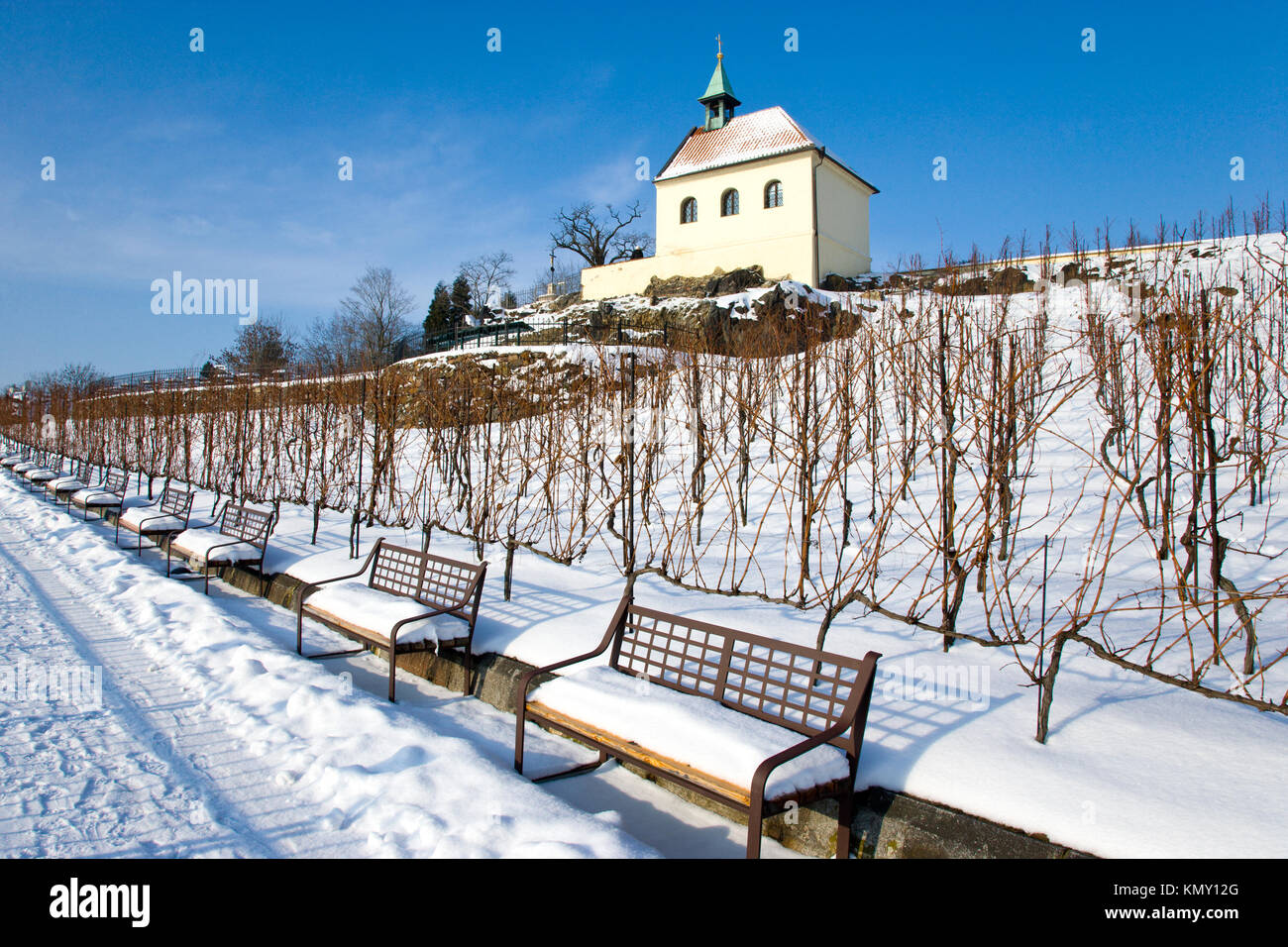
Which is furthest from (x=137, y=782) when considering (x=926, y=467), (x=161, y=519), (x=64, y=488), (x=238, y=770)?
(x=64, y=488)

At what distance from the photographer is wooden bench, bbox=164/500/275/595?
26.2 feet

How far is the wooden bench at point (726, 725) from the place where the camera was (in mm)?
2838

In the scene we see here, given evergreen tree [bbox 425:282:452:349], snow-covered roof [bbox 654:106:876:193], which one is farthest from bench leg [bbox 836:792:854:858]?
evergreen tree [bbox 425:282:452:349]

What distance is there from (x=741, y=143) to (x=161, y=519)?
2954cm

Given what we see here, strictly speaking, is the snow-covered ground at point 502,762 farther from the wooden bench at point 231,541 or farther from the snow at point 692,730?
the wooden bench at point 231,541

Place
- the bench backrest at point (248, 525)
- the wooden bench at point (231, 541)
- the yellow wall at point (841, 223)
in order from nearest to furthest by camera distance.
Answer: the wooden bench at point (231, 541) → the bench backrest at point (248, 525) → the yellow wall at point (841, 223)

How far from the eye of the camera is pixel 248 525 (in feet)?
29.1

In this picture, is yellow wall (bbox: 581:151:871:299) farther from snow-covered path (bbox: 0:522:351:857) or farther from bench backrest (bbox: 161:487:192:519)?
snow-covered path (bbox: 0:522:351:857)

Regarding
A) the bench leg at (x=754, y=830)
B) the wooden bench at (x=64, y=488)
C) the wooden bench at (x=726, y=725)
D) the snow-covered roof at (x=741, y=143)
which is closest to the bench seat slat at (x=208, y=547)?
the wooden bench at (x=726, y=725)

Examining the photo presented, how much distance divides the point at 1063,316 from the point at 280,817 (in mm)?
17950

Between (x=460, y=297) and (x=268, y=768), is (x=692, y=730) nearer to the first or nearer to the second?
(x=268, y=768)

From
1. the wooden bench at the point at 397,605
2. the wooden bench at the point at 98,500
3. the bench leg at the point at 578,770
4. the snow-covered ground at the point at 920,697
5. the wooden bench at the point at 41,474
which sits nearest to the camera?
the snow-covered ground at the point at 920,697

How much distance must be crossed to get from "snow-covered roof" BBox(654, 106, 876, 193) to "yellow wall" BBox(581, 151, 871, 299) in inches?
13.7
